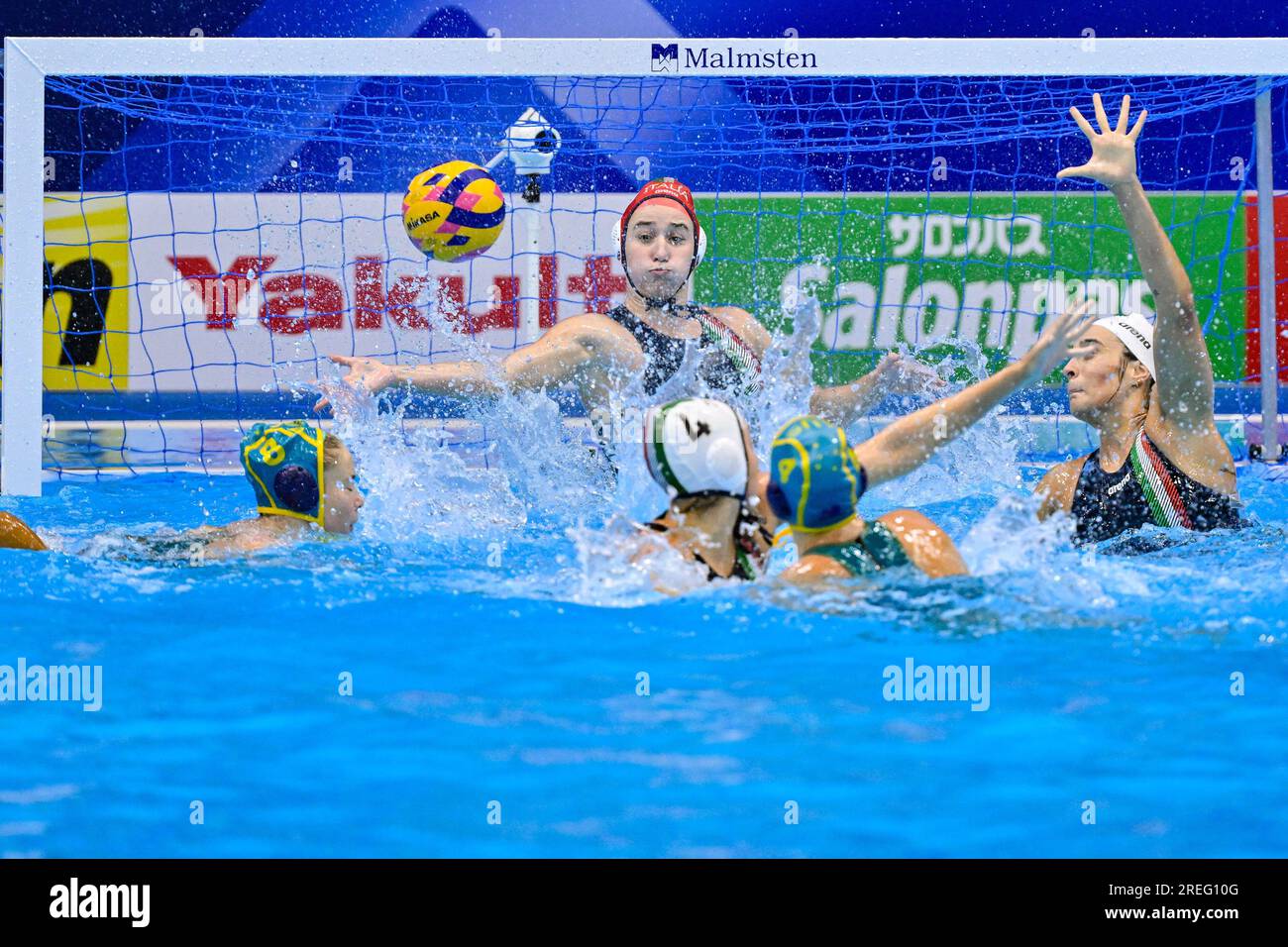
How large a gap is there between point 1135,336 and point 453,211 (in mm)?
2638

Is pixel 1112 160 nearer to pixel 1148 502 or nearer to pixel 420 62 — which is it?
pixel 1148 502

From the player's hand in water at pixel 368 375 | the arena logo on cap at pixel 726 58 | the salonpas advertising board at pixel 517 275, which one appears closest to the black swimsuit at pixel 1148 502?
the player's hand in water at pixel 368 375

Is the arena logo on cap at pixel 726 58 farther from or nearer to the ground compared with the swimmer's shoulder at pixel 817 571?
farther from the ground

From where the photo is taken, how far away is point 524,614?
3826 mm

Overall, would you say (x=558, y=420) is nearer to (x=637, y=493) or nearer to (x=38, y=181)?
(x=637, y=493)

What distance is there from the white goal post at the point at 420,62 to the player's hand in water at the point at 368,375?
5.14ft

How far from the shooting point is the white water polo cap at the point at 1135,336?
457 cm

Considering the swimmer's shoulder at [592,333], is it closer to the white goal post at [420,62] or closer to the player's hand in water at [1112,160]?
the white goal post at [420,62]

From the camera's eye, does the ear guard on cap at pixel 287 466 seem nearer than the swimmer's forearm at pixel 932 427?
No

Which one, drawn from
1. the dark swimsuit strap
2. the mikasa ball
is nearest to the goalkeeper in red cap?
the mikasa ball

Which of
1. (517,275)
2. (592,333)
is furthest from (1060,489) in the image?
(517,275)

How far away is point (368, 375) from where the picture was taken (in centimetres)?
477

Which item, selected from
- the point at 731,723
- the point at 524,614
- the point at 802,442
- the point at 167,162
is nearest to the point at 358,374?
the point at 524,614
